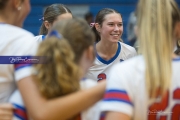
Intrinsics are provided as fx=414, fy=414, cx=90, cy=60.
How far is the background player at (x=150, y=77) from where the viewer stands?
4.57 feet

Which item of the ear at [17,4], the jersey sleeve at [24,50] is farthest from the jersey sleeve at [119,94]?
the ear at [17,4]

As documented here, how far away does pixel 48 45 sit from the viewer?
1.43m

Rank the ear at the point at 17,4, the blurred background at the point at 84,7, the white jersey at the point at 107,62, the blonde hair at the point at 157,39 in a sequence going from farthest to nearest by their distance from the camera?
the blurred background at the point at 84,7 → the white jersey at the point at 107,62 → the ear at the point at 17,4 → the blonde hair at the point at 157,39

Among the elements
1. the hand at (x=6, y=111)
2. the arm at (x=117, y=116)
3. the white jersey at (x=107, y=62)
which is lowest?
the arm at (x=117, y=116)

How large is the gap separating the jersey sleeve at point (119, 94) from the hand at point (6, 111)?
1.14ft

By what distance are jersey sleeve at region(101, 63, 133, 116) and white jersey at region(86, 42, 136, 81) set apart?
2339mm

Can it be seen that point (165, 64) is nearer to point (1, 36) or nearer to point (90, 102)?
point (90, 102)

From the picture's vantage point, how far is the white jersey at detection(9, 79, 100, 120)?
151cm

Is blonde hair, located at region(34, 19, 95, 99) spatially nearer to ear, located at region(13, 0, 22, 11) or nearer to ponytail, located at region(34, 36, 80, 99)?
ponytail, located at region(34, 36, 80, 99)

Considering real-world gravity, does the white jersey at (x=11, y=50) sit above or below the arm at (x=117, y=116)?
above

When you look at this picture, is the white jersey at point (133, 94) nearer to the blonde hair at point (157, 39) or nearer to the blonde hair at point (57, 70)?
the blonde hair at point (157, 39)

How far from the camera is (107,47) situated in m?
4.04

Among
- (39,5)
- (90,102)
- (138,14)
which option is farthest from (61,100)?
(39,5)

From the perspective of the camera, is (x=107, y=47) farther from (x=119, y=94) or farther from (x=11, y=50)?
(x=119, y=94)
